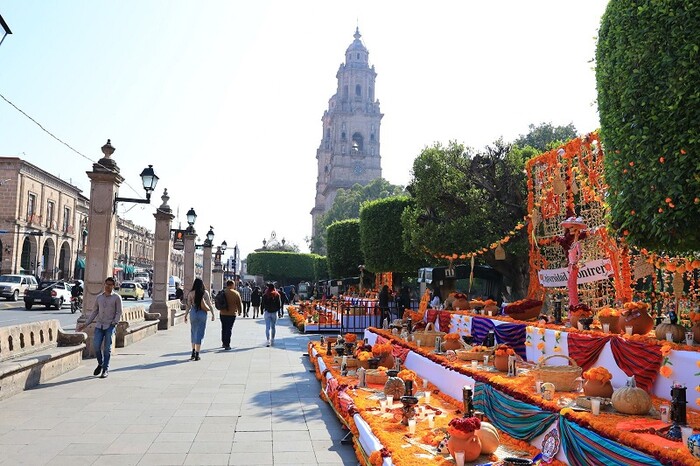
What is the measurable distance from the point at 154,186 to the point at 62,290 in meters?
19.1

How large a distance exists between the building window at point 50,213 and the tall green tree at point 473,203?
4219 centimetres

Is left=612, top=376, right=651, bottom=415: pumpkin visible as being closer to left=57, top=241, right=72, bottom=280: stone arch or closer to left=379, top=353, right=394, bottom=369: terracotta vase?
left=379, top=353, right=394, bottom=369: terracotta vase

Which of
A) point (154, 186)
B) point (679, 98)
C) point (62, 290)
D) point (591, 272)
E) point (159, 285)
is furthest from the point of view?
point (62, 290)

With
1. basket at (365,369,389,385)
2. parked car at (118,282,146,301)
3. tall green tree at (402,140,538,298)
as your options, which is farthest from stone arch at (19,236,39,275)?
basket at (365,369,389,385)

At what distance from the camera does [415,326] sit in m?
11.5

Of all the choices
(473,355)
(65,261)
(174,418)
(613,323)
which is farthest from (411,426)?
(65,261)

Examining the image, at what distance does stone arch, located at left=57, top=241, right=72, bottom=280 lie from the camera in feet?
178

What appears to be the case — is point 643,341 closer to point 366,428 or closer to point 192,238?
point 366,428

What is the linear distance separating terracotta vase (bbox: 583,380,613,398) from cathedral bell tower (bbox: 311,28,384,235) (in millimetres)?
84910

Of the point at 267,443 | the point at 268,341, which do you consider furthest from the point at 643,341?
the point at 268,341

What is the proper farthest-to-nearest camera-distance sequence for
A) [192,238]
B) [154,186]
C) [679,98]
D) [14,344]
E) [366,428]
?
1. [192,238]
2. [154,186]
3. [14,344]
4. [366,428]
5. [679,98]

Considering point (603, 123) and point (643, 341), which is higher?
point (603, 123)

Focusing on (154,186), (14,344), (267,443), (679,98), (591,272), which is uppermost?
(154,186)

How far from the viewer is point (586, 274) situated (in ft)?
34.3
